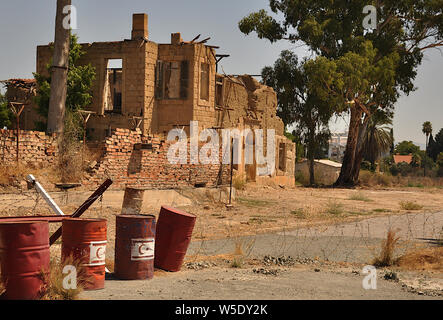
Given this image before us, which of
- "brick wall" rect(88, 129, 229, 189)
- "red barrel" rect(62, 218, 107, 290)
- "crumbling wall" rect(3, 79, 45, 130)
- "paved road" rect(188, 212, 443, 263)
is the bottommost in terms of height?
"paved road" rect(188, 212, 443, 263)

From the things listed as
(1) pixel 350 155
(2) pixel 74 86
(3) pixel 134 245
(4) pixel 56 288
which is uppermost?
(2) pixel 74 86

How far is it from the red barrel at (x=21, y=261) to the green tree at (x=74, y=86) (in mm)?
18492

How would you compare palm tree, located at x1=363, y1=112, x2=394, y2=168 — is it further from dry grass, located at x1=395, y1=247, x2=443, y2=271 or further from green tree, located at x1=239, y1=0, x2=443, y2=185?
dry grass, located at x1=395, y1=247, x2=443, y2=271

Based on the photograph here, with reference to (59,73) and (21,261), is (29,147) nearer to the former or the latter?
(59,73)

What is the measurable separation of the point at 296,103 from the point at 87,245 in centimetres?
3726

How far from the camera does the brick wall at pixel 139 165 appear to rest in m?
18.9

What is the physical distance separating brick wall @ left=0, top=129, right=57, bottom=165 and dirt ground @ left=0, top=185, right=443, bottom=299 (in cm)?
243

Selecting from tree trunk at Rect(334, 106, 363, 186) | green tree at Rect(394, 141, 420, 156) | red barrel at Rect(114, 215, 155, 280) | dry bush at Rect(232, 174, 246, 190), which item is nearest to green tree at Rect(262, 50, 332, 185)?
tree trunk at Rect(334, 106, 363, 186)

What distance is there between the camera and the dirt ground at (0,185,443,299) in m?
7.09

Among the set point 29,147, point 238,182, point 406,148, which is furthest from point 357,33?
point 406,148

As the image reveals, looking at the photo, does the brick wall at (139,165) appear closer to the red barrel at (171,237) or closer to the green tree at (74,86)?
the green tree at (74,86)

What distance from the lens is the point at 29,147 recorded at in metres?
17.5

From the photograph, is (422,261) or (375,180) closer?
(422,261)
